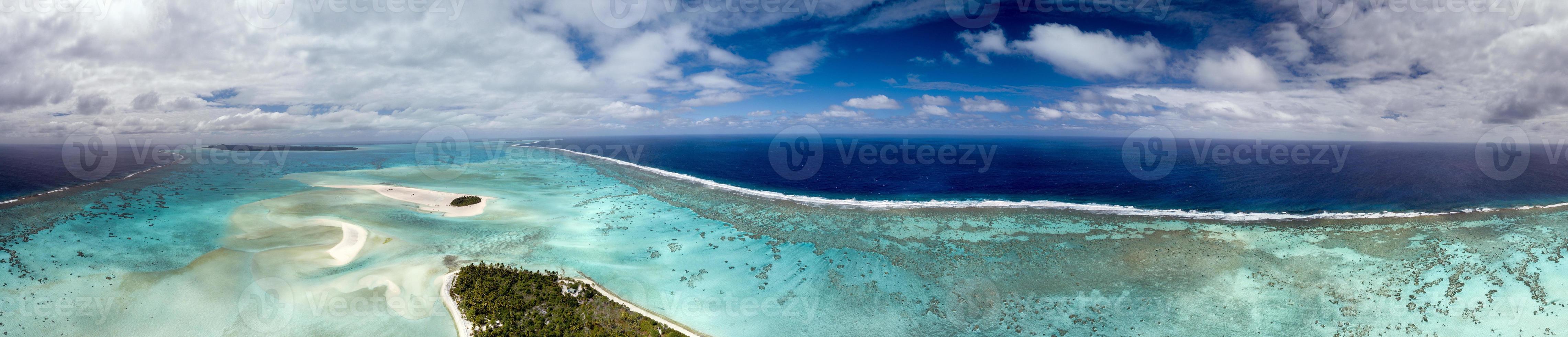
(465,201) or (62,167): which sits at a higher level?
(62,167)

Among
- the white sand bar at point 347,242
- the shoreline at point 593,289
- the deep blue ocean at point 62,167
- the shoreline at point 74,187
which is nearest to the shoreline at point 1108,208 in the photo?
the shoreline at point 593,289

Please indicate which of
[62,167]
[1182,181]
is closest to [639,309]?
[1182,181]

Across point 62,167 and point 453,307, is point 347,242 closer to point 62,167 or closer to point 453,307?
point 453,307

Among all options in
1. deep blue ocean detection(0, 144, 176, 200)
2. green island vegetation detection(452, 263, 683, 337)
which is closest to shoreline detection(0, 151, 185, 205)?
deep blue ocean detection(0, 144, 176, 200)

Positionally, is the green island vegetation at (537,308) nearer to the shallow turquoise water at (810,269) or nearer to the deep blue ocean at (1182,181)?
the shallow turquoise water at (810,269)

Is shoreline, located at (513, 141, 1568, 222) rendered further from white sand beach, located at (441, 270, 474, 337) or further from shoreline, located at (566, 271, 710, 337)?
white sand beach, located at (441, 270, 474, 337)
